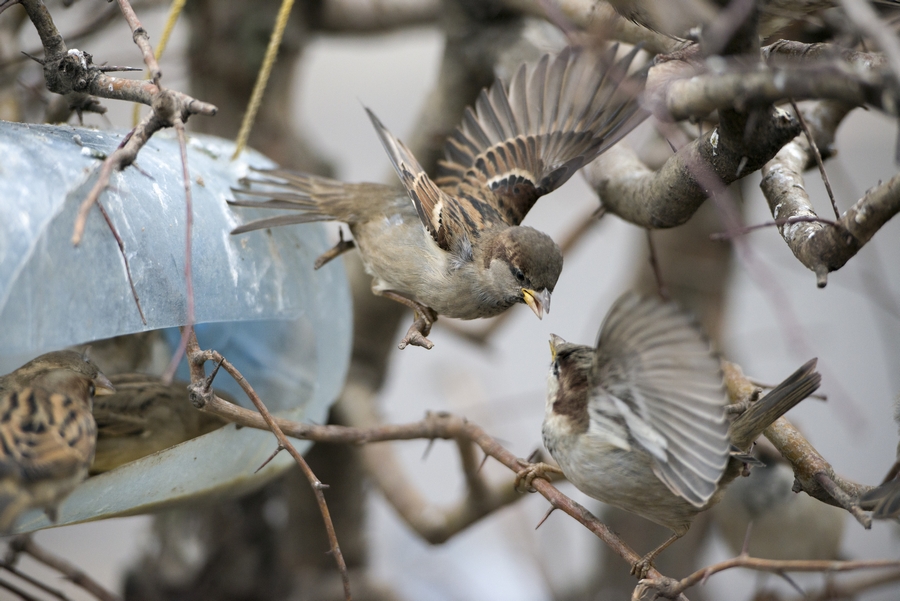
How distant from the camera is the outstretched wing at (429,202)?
5.16ft

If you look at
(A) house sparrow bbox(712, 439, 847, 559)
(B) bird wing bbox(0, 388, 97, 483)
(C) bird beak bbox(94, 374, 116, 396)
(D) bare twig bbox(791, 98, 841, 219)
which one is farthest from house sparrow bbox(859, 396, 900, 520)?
(A) house sparrow bbox(712, 439, 847, 559)

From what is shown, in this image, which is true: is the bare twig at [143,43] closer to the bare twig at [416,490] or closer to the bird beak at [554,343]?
the bird beak at [554,343]

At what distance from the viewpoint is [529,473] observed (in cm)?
148

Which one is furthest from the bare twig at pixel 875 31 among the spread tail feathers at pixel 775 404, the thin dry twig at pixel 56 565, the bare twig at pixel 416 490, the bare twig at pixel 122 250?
the thin dry twig at pixel 56 565

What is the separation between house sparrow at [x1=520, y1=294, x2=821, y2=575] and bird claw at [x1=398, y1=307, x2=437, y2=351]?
0.24 m

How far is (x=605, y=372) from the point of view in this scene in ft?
3.92

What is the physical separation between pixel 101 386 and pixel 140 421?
167mm

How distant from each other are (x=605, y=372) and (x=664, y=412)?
0.10 meters

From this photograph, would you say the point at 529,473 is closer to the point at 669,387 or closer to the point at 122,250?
the point at 669,387

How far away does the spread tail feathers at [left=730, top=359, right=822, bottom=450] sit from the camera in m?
1.21

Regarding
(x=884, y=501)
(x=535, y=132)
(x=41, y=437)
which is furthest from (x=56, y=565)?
(x=884, y=501)

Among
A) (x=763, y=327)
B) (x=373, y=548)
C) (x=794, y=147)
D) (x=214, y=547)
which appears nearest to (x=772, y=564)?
(x=794, y=147)

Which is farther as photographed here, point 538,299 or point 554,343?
point 538,299

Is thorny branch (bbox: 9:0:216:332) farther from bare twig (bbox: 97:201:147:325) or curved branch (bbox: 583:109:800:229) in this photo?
curved branch (bbox: 583:109:800:229)
